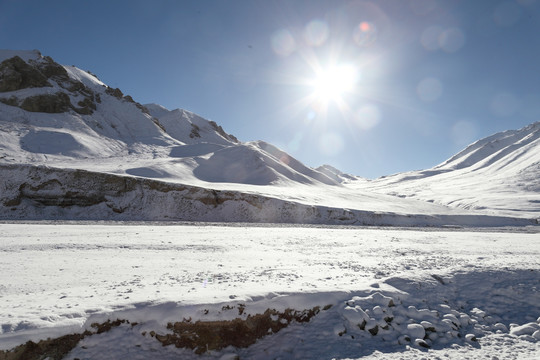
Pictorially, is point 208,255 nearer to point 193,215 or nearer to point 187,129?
point 193,215

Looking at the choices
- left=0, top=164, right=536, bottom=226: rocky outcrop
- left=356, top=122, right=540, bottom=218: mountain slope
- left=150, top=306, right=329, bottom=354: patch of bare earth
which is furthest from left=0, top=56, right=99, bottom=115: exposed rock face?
left=356, top=122, right=540, bottom=218: mountain slope

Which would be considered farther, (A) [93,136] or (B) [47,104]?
(B) [47,104]

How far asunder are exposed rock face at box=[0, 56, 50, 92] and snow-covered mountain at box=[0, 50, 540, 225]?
0.18 meters

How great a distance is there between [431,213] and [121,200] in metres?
33.1

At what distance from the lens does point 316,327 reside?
17.4ft

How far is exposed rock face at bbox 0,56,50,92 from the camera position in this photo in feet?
176

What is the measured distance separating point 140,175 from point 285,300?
1080 inches

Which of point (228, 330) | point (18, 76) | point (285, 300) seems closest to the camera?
point (228, 330)

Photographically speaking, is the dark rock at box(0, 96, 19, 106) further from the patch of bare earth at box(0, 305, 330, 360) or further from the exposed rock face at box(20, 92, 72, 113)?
the patch of bare earth at box(0, 305, 330, 360)

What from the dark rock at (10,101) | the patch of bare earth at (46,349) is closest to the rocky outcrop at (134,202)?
the patch of bare earth at (46,349)

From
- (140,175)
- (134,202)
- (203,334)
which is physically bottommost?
(203,334)

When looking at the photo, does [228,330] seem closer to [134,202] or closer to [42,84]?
[134,202]

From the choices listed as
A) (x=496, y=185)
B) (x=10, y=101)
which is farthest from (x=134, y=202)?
(x=496, y=185)

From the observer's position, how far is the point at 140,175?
95.0 ft
